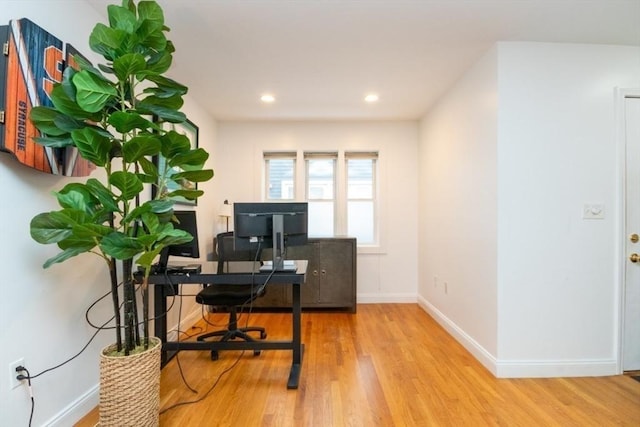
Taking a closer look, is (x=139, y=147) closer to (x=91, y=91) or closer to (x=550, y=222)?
(x=91, y=91)

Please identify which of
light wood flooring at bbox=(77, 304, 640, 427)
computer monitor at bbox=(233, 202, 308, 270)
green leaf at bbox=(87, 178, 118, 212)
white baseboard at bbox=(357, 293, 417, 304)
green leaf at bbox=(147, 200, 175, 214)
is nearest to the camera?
green leaf at bbox=(87, 178, 118, 212)

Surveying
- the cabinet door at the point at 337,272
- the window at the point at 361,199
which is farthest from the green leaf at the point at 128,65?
the window at the point at 361,199

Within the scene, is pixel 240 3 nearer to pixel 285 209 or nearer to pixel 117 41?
pixel 117 41

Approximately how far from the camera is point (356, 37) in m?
2.19

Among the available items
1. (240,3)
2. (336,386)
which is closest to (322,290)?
(336,386)

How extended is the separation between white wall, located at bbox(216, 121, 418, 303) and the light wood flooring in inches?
54.6

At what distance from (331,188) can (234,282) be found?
8.16 ft

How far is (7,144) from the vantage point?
51.2 inches

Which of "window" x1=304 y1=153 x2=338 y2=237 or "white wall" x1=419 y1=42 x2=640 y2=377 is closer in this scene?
"white wall" x1=419 y1=42 x2=640 y2=377

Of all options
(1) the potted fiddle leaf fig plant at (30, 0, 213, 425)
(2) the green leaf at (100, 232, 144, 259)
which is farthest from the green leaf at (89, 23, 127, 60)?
(2) the green leaf at (100, 232, 144, 259)

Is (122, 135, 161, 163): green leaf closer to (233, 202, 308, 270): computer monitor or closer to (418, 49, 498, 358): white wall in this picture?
(233, 202, 308, 270): computer monitor

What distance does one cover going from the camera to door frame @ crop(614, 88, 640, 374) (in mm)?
2275

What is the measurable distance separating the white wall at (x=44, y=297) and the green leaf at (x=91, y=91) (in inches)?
17.4

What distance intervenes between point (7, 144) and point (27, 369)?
106 cm
